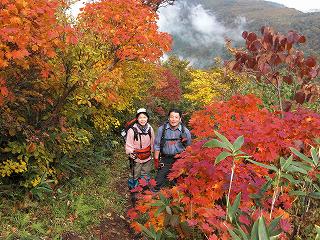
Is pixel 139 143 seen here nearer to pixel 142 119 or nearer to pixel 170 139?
pixel 142 119

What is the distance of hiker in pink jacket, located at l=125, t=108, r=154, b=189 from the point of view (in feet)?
23.8

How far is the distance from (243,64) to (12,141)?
463 centimetres

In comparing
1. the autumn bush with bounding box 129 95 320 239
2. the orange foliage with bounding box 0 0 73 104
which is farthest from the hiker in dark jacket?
the orange foliage with bounding box 0 0 73 104

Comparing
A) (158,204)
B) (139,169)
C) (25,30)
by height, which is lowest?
(139,169)

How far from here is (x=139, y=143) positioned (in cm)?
734

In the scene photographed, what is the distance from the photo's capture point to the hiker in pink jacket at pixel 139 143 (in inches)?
286

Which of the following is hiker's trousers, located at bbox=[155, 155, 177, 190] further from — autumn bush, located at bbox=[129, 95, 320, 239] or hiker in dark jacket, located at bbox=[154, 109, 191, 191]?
autumn bush, located at bbox=[129, 95, 320, 239]

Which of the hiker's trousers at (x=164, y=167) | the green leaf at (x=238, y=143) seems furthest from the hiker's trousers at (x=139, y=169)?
the green leaf at (x=238, y=143)

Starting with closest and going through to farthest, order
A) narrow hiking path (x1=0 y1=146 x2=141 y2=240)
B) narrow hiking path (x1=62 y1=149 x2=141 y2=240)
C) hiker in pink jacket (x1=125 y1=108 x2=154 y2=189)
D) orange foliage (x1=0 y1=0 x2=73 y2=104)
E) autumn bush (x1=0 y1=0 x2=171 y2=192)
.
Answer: orange foliage (x1=0 y1=0 x2=73 y2=104), autumn bush (x1=0 y1=0 x2=171 y2=192), narrow hiking path (x1=0 y1=146 x2=141 y2=240), narrow hiking path (x1=62 y1=149 x2=141 y2=240), hiker in pink jacket (x1=125 y1=108 x2=154 y2=189)

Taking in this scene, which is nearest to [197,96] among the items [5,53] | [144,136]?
[144,136]

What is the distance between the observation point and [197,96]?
18062mm

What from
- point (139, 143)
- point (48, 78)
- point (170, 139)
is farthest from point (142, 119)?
point (48, 78)

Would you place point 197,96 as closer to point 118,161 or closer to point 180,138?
point 118,161

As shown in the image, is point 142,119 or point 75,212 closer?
point 142,119
